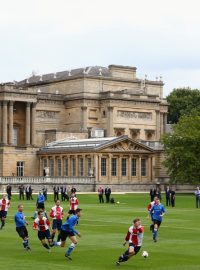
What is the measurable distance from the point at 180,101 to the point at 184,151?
71799mm

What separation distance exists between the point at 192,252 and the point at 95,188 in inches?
2917

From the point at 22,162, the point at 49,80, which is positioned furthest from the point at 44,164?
the point at 49,80

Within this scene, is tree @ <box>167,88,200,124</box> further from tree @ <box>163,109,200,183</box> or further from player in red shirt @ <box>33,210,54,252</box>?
player in red shirt @ <box>33,210,54,252</box>

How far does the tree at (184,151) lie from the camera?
104000 mm

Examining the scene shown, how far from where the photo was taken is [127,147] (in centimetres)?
11581

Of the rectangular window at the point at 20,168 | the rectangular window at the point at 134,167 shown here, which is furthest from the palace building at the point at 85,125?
the rectangular window at the point at 134,167

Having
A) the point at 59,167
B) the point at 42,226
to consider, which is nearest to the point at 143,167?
the point at 59,167

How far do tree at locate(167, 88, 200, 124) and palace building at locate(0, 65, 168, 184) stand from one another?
86.6ft

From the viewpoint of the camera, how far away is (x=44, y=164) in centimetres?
12362

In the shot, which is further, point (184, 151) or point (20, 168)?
point (20, 168)

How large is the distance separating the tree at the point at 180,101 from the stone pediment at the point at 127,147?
2237 inches

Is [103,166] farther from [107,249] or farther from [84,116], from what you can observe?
[107,249]

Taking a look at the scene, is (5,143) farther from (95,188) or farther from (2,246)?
(2,246)

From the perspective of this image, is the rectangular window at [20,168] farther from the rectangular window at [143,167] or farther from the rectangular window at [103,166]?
the rectangular window at [143,167]
